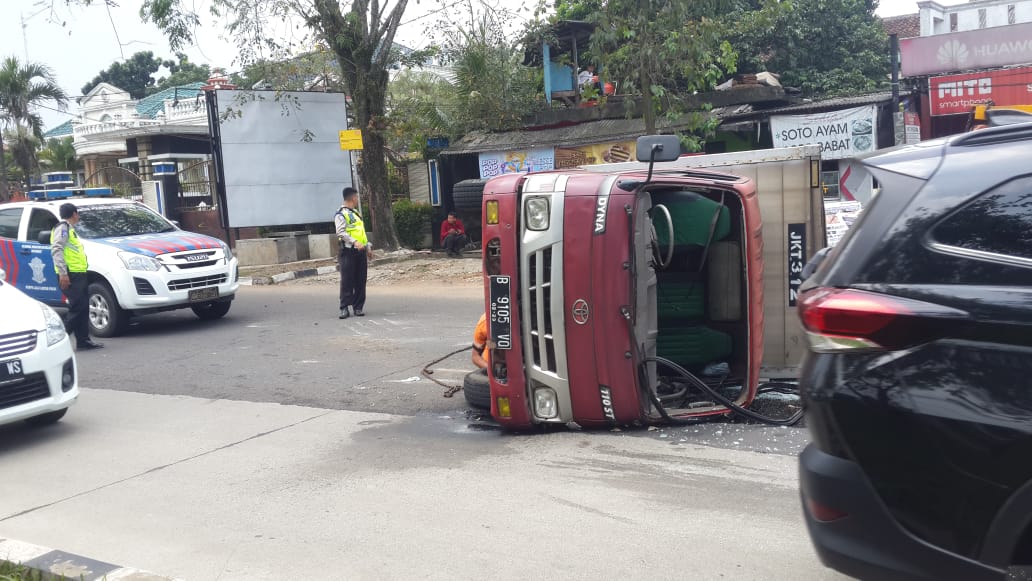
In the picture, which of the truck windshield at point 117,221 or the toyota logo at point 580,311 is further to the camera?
the truck windshield at point 117,221

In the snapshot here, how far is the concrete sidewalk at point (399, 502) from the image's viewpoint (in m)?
4.18

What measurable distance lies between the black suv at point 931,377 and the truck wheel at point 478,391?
3.60 metres

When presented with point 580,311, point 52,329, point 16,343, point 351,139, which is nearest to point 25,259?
point 52,329

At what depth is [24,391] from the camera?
653 centimetres

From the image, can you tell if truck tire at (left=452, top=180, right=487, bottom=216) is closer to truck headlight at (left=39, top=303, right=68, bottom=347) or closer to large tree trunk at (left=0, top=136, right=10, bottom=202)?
truck headlight at (left=39, top=303, right=68, bottom=347)

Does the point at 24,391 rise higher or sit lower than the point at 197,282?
lower

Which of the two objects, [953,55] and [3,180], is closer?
[953,55]

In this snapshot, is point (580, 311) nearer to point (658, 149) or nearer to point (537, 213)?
point (537, 213)

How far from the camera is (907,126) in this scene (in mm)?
17797

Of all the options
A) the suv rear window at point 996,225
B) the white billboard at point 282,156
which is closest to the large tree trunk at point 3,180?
the white billboard at point 282,156

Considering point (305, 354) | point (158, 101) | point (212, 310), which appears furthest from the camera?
point (158, 101)

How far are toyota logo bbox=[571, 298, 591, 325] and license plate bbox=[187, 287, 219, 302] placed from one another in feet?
25.0

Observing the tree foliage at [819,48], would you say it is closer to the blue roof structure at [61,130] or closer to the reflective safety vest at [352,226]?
the reflective safety vest at [352,226]

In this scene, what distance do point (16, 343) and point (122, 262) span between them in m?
5.16
